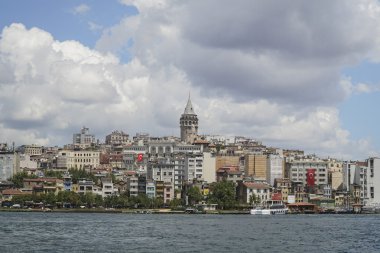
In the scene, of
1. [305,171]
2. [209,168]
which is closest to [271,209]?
[209,168]

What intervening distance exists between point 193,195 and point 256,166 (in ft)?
103

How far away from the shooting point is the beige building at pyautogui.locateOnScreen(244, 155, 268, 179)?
145500 mm

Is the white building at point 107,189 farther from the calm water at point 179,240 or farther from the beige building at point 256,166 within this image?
the calm water at point 179,240

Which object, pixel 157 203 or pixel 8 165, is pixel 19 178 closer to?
pixel 8 165

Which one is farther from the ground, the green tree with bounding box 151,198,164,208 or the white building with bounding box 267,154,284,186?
the white building with bounding box 267,154,284,186

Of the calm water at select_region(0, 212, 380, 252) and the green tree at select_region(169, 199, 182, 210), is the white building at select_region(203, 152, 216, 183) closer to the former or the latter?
the green tree at select_region(169, 199, 182, 210)

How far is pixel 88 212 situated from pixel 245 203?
24769mm

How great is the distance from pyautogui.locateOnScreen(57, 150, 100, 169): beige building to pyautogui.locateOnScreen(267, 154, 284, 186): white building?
36.9 m

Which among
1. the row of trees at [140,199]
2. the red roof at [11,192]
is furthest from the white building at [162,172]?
the red roof at [11,192]

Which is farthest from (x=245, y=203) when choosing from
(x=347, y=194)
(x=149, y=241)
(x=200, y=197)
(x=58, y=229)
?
(x=149, y=241)

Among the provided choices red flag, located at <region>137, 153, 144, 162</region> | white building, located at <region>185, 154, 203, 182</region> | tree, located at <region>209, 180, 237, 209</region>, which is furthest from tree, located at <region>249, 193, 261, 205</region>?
red flag, located at <region>137, 153, 144, 162</region>

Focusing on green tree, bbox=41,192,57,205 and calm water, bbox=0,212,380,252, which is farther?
green tree, bbox=41,192,57,205

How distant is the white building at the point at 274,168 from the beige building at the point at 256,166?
87cm

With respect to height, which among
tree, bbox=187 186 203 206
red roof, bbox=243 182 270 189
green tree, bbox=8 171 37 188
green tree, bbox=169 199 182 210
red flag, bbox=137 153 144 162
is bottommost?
green tree, bbox=169 199 182 210
